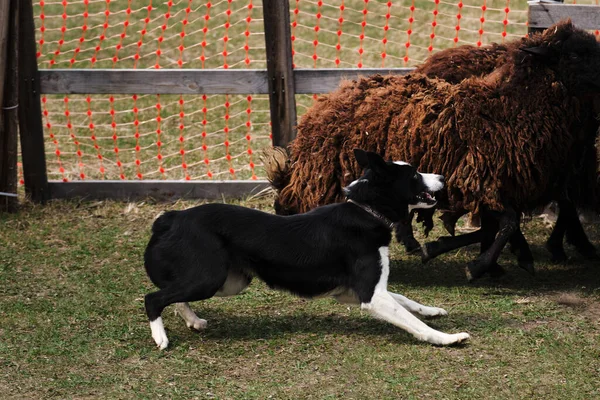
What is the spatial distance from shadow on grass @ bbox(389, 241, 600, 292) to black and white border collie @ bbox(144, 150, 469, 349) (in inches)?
43.6

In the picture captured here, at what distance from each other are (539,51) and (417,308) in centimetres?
197

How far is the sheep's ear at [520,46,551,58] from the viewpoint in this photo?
19.4 ft

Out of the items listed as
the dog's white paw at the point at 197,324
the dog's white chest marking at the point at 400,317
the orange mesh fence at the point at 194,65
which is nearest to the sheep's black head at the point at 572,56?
the dog's white chest marking at the point at 400,317

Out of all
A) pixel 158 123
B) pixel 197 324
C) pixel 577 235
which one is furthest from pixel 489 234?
pixel 158 123

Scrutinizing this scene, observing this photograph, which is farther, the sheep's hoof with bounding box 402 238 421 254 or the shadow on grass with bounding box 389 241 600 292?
the sheep's hoof with bounding box 402 238 421 254

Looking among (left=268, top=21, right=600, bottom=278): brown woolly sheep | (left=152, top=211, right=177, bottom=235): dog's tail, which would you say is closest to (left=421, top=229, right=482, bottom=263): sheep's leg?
(left=268, top=21, right=600, bottom=278): brown woolly sheep

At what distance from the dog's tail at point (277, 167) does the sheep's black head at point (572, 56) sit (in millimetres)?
1849

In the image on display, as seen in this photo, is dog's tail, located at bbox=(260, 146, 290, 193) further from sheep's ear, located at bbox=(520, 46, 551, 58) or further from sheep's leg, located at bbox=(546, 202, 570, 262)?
sheep's leg, located at bbox=(546, 202, 570, 262)

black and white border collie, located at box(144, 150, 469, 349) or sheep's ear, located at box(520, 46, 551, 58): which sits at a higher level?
Result: sheep's ear, located at box(520, 46, 551, 58)

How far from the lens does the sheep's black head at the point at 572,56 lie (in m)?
5.83

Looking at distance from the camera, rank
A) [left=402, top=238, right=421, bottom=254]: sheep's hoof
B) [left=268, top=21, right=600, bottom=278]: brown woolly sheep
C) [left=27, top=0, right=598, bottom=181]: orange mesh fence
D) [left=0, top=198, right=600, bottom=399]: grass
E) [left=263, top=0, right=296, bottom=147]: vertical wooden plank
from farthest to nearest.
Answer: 1. [left=27, top=0, right=598, bottom=181]: orange mesh fence
2. [left=263, top=0, right=296, bottom=147]: vertical wooden plank
3. [left=402, top=238, right=421, bottom=254]: sheep's hoof
4. [left=268, top=21, right=600, bottom=278]: brown woolly sheep
5. [left=0, top=198, right=600, bottom=399]: grass

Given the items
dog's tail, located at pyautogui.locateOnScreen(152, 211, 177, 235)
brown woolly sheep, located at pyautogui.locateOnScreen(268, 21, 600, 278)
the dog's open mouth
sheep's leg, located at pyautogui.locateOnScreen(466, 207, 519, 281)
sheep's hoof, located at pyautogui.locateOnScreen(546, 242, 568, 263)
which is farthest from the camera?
sheep's hoof, located at pyautogui.locateOnScreen(546, 242, 568, 263)

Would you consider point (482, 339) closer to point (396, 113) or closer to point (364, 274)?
point (364, 274)

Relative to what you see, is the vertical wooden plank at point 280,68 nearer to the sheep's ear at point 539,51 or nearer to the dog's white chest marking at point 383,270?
the sheep's ear at point 539,51
